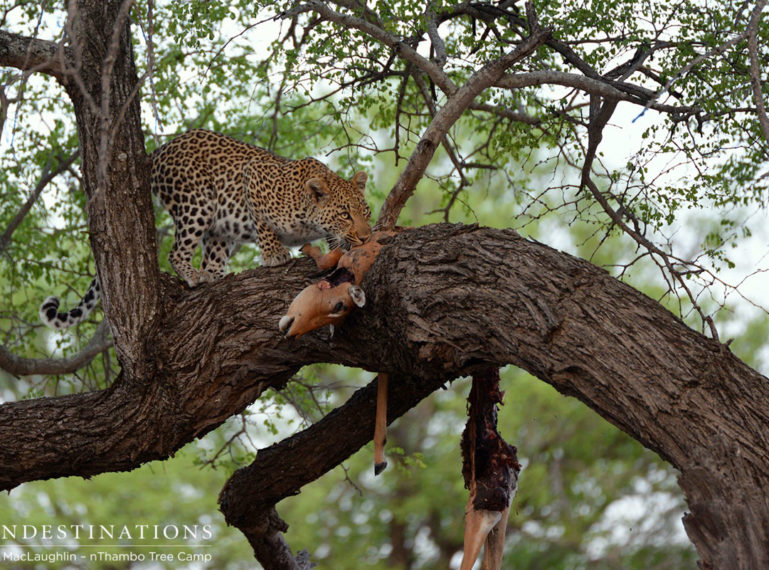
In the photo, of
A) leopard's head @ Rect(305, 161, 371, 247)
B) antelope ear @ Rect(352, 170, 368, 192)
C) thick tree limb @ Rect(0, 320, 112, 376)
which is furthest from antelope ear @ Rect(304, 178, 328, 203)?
thick tree limb @ Rect(0, 320, 112, 376)

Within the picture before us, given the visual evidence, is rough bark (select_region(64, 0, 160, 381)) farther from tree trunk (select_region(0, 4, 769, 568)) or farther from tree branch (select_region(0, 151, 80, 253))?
tree branch (select_region(0, 151, 80, 253))

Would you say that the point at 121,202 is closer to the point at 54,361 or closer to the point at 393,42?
the point at 393,42

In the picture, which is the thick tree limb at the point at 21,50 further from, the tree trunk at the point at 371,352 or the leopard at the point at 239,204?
the leopard at the point at 239,204

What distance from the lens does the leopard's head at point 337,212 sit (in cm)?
682

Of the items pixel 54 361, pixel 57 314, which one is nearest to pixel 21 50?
pixel 57 314

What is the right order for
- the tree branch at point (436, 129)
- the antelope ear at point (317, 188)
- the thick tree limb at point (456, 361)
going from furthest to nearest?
1. the antelope ear at point (317, 188)
2. the tree branch at point (436, 129)
3. the thick tree limb at point (456, 361)

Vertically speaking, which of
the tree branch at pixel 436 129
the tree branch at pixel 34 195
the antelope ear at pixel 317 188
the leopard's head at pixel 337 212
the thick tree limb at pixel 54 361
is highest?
the tree branch at pixel 34 195

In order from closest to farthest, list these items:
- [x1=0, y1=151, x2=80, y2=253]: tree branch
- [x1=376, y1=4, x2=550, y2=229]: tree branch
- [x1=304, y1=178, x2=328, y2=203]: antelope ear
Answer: [x1=376, y1=4, x2=550, y2=229]: tree branch
[x1=304, y1=178, x2=328, y2=203]: antelope ear
[x1=0, y1=151, x2=80, y2=253]: tree branch

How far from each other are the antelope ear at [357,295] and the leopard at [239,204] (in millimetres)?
2027

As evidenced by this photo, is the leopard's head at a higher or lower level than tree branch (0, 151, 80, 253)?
lower

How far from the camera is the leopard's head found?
6.82 metres

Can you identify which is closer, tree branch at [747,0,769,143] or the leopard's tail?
tree branch at [747,0,769,143]

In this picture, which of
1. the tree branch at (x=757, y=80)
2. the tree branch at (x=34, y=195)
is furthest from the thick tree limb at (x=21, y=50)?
the tree branch at (x=757, y=80)

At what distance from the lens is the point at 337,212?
685 cm
